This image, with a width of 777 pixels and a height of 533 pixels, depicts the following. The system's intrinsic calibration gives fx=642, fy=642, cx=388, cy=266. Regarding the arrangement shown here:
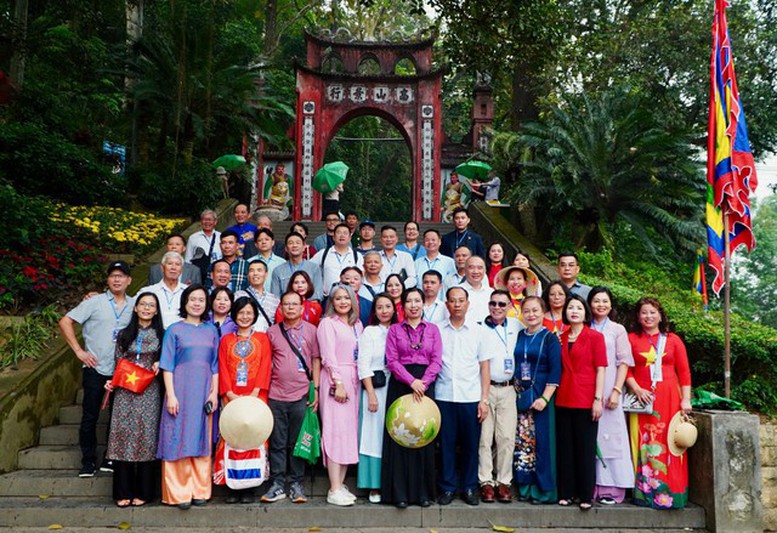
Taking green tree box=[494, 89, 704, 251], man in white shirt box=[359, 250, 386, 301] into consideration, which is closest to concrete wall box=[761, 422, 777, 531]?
man in white shirt box=[359, 250, 386, 301]

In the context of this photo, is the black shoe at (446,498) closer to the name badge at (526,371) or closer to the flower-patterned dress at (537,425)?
the flower-patterned dress at (537,425)

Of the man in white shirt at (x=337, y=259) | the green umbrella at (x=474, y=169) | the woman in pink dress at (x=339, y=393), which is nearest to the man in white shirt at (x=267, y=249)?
the man in white shirt at (x=337, y=259)

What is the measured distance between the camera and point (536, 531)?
181 inches

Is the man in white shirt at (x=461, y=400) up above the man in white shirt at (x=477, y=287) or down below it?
below

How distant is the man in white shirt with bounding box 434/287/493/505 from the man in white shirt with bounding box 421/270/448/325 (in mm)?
471

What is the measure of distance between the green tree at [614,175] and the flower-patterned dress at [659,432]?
4.09m

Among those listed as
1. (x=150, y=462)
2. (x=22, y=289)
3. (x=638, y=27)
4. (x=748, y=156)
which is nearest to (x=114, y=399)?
(x=150, y=462)

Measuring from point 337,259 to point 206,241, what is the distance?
1679 mm

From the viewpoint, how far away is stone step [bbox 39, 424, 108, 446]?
5.46 metres

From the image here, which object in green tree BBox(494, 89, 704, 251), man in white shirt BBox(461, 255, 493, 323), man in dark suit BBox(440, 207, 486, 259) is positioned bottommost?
man in white shirt BBox(461, 255, 493, 323)

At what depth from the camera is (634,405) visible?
4832 mm

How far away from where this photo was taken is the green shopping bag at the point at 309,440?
4.75 meters

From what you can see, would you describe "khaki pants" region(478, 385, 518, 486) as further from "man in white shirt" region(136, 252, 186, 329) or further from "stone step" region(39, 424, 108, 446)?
"stone step" region(39, 424, 108, 446)

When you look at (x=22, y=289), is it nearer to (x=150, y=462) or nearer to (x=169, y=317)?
(x=169, y=317)
